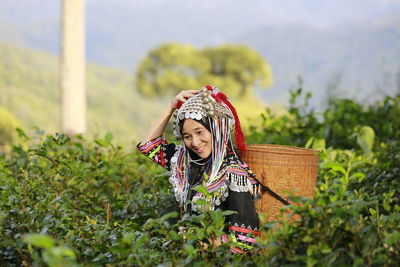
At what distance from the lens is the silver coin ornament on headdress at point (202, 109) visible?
280cm

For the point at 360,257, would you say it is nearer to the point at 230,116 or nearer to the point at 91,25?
the point at 230,116

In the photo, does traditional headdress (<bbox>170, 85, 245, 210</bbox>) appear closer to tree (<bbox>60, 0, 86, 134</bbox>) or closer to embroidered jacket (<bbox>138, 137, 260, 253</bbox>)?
embroidered jacket (<bbox>138, 137, 260, 253</bbox>)

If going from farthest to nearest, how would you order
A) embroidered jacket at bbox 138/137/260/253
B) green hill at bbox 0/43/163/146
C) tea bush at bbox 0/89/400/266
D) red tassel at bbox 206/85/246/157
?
green hill at bbox 0/43/163/146 < red tassel at bbox 206/85/246/157 < embroidered jacket at bbox 138/137/260/253 < tea bush at bbox 0/89/400/266

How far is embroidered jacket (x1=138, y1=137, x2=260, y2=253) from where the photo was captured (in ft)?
8.58

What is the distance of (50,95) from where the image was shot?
2477 centimetres

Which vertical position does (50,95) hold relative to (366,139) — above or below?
below

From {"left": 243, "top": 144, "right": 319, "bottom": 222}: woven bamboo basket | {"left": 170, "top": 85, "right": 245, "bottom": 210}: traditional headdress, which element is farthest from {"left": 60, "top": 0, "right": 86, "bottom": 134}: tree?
{"left": 243, "top": 144, "right": 319, "bottom": 222}: woven bamboo basket

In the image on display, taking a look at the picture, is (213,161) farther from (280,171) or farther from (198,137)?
(280,171)

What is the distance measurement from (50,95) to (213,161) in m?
23.0

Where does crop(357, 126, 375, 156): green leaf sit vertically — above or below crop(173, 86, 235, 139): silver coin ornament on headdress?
below

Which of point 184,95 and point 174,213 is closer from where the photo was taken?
point 174,213

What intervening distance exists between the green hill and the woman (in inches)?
724

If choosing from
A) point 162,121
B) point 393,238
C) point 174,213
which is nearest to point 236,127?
point 162,121

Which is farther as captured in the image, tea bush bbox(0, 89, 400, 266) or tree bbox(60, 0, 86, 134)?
tree bbox(60, 0, 86, 134)
